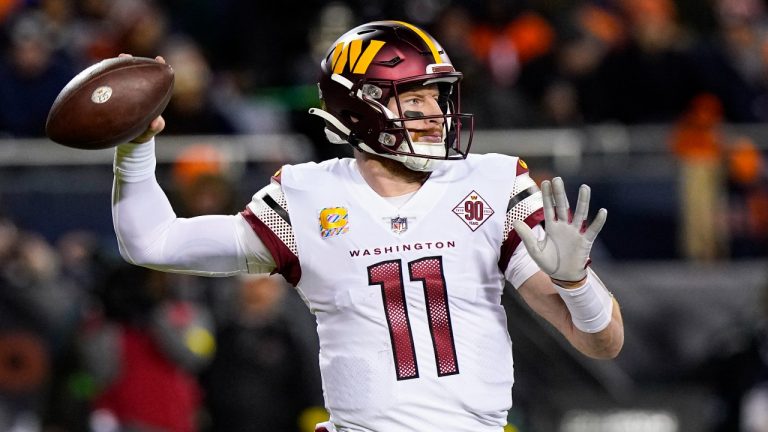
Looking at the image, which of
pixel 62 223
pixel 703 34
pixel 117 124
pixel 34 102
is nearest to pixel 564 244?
pixel 117 124

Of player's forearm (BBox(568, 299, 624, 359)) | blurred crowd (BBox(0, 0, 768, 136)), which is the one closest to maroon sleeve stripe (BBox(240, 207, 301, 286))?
player's forearm (BBox(568, 299, 624, 359))

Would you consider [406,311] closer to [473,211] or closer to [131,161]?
[473,211]

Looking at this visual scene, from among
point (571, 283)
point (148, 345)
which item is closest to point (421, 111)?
point (571, 283)

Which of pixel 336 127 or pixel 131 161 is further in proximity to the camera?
pixel 336 127

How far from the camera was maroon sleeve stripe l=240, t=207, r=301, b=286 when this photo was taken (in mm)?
3846

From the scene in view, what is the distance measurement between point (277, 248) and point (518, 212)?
63 centimetres

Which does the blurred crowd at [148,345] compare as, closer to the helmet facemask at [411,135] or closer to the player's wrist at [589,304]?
the helmet facemask at [411,135]

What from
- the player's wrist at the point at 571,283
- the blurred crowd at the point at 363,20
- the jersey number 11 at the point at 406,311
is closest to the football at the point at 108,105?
the jersey number 11 at the point at 406,311

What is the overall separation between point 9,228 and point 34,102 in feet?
4.78

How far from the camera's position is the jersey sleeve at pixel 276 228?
3846mm

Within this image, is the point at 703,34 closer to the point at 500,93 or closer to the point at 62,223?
the point at 500,93

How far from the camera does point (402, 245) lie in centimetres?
375

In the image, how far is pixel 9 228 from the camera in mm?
7605

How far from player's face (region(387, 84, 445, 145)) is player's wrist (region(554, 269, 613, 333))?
510mm
